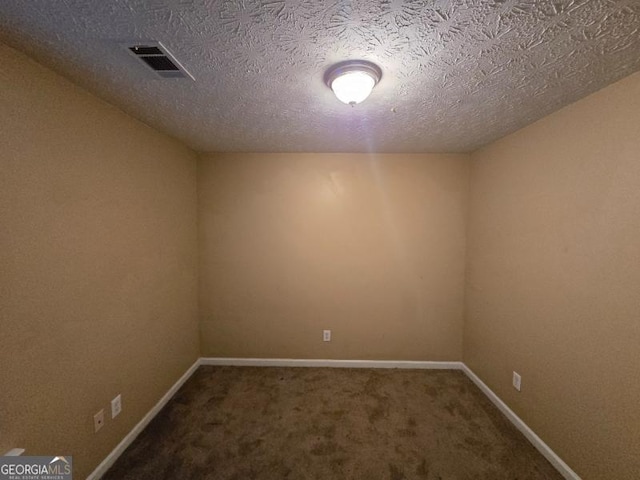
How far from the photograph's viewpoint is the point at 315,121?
6.30 ft

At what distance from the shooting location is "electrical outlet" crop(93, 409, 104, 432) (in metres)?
1.56

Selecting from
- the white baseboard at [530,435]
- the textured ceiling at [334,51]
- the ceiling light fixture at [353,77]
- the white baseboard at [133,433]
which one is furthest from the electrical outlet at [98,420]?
the white baseboard at [530,435]

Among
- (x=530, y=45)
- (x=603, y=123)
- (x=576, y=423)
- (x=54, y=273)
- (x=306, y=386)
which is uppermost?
(x=530, y=45)

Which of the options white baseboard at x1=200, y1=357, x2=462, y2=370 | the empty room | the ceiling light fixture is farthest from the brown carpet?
the ceiling light fixture

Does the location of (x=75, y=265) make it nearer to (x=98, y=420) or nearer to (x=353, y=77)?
(x=98, y=420)

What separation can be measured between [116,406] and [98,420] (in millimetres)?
138

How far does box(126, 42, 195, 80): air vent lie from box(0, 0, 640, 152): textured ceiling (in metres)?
0.05

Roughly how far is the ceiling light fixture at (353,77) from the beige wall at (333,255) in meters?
1.48

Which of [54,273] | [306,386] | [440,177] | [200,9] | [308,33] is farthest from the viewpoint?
[440,177]

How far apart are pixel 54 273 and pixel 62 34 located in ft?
3.62

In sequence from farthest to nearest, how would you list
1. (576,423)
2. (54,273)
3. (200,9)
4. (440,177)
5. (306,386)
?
(440,177) < (306,386) < (576,423) < (54,273) < (200,9)

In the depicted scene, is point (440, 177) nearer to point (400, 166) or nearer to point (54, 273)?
point (400, 166)

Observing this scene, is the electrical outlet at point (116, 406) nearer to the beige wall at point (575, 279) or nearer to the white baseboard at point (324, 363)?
the white baseboard at point (324, 363)

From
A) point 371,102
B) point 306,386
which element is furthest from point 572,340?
point 306,386
